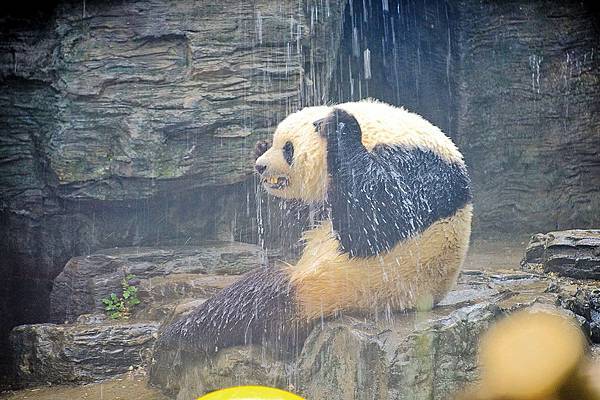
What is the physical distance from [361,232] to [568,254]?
1964 millimetres

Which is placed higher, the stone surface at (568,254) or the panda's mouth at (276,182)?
the panda's mouth at (276,182)

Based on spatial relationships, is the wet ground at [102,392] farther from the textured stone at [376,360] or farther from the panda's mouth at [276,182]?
the panda's mouth at [276,182]

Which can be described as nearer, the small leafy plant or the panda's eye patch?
the panda's eye patch

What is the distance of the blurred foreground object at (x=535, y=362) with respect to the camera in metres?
3.00

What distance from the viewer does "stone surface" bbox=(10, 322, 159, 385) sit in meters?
3.90

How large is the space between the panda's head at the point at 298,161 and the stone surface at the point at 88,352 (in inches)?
46.9

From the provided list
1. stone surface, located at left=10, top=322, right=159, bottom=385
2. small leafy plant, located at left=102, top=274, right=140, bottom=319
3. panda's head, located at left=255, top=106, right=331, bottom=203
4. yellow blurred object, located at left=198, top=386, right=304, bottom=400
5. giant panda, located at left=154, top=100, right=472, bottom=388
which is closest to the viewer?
Result: yellow blurred object, located at left=198, top=386, right=304, bottom=400

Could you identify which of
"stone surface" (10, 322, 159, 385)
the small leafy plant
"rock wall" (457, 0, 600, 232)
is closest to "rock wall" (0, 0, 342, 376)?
the small leafy plant

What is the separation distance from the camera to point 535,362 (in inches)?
123

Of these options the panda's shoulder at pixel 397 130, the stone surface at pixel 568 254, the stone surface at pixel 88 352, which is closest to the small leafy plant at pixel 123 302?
the stone surface at pixel 88 352

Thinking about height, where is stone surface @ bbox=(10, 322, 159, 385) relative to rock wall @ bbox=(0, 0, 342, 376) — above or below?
below

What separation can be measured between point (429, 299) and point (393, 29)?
3.01 m

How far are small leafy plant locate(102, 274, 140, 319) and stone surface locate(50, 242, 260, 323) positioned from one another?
0.04 meters

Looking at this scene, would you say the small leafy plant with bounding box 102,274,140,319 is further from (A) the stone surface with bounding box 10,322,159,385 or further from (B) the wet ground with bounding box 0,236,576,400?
(B) the wet ground with bounding box 0,236,576,400
